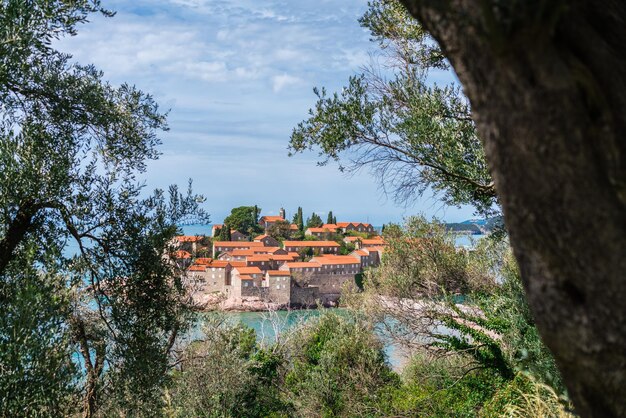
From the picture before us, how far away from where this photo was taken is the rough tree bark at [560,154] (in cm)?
124

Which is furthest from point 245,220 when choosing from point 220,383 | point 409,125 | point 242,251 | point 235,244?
point 409,125

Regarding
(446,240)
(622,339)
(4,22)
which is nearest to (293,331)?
(446,240)

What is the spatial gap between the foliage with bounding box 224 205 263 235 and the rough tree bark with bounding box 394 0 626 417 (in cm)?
6472

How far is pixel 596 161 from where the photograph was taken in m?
1.27

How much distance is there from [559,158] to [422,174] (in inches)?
240

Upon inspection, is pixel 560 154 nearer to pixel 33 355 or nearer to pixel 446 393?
pixel 33 355

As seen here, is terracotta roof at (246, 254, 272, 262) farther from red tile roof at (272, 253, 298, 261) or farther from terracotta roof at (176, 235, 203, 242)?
terracotta roof at (176, 235, 203, 242)

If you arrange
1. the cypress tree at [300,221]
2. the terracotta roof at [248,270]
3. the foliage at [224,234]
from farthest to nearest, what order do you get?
the cypress tree at [300,221]
the foliage at [224,234]
the terracotta roof at [248,270]

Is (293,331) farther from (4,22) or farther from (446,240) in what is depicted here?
(4,22)

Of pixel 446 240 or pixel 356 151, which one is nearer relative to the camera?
pixel 356 151

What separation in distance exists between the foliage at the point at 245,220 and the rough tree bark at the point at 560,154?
64723mm

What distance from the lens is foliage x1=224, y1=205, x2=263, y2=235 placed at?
6700cm

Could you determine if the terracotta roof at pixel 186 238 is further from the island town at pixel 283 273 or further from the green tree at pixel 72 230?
the island town at pixel 283 273

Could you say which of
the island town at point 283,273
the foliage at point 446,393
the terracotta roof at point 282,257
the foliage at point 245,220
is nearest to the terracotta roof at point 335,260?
the island town at point 283,273
